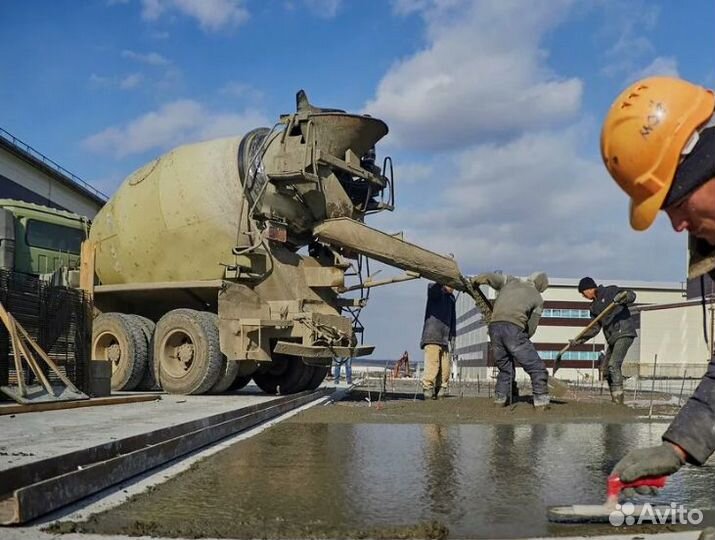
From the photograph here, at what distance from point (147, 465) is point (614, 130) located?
9.58 ft

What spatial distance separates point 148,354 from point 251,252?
230cm

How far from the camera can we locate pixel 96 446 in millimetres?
3707

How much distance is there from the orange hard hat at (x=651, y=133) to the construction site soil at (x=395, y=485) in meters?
1.28

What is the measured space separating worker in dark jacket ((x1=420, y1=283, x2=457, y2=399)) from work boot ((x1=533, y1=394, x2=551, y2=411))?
244cm

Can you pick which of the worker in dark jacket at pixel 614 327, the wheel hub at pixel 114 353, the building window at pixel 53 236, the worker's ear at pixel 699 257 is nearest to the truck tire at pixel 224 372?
the wheel hub at pixel 114 353

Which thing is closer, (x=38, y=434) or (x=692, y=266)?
(x=692, y=266)

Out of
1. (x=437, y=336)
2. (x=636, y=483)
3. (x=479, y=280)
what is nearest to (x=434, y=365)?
(x=437, y=336)

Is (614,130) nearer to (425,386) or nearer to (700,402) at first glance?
(700,402)

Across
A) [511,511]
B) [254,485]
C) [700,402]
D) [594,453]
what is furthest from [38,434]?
[700,402]

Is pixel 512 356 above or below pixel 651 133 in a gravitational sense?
below

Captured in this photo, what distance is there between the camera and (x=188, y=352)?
390 inches

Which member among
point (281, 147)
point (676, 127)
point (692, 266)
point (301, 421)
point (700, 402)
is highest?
point (281, 147)

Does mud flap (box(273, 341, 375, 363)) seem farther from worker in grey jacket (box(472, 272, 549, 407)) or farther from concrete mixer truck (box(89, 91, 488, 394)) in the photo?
worker in grey jacket (box(472, 272, 549, 407))

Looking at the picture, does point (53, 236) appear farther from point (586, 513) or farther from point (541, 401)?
point (586, 513)
